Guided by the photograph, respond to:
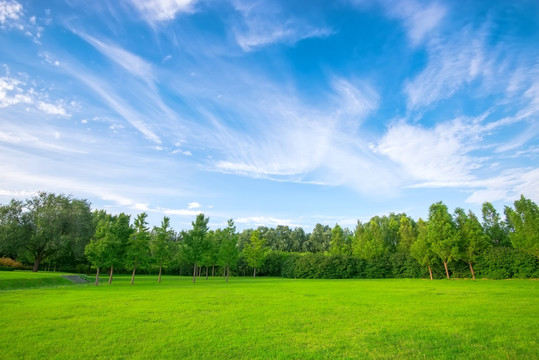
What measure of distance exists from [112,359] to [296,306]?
36.3 ft

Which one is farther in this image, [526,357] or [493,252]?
[493,252]

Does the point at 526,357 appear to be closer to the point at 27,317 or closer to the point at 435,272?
the point at 27,317

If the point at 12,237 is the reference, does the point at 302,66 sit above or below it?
above

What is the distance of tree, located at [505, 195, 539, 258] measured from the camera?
40.1 metres

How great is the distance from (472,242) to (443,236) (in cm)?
424

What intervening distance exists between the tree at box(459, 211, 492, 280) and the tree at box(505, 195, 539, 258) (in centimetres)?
443

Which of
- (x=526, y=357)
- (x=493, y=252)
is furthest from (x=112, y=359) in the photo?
(x=493, y=252)

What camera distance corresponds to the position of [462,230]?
5103 centimetres

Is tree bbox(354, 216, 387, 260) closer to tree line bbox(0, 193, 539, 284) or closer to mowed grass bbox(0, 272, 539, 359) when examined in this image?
tree line bbox(0, 193, 539, 284)

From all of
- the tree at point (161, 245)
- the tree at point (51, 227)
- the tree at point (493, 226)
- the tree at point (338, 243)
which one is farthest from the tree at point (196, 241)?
the tree at point (493, 226)

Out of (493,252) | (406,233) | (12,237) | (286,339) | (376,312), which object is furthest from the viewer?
(406,233)

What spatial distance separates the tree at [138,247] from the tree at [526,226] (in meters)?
55.7

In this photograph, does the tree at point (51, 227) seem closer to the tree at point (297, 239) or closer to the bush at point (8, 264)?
the bush at point (8, 264)

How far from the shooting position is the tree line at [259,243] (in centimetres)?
3984
